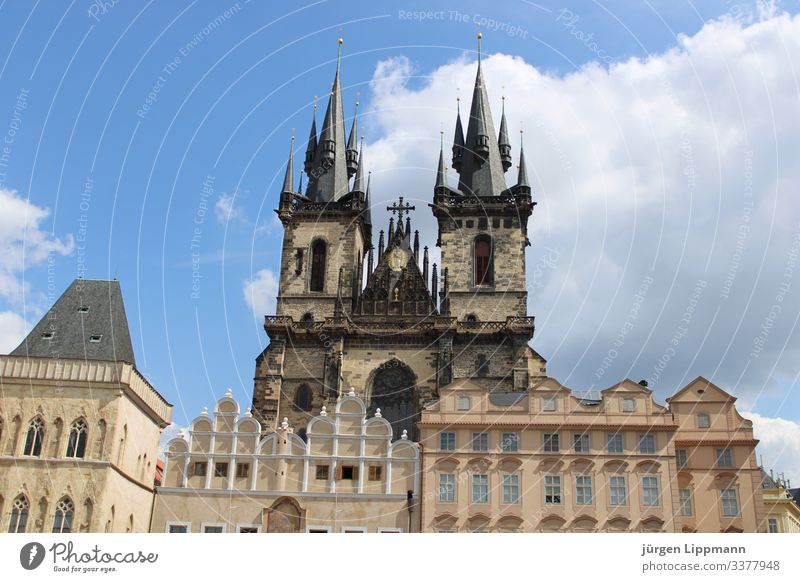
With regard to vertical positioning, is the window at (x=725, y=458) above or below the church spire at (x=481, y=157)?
below

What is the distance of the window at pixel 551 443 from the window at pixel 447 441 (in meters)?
3.88

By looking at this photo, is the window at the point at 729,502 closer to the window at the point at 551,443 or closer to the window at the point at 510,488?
the window at the point at 551,443

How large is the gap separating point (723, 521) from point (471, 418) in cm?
1120

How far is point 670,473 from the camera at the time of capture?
119ft

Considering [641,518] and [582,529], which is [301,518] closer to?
[582,529]

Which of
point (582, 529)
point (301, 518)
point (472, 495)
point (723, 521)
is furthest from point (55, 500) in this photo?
point (723, 521)

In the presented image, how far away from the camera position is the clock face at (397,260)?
2281 inches

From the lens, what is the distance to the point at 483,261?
189ft

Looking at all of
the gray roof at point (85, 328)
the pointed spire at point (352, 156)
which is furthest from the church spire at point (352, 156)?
the gray roof at point (85, 328)

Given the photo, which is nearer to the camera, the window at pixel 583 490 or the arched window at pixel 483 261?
the window at pixel 583 490

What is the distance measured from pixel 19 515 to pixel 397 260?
30.8 m

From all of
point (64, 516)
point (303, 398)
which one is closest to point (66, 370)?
point (64, 516)

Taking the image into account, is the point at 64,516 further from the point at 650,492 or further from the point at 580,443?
the point at 650,492

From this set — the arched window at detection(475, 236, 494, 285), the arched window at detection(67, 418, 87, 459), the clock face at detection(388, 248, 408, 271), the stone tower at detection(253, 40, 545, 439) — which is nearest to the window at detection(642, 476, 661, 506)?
the stone tower at detection(253, 40, 545, 439)
